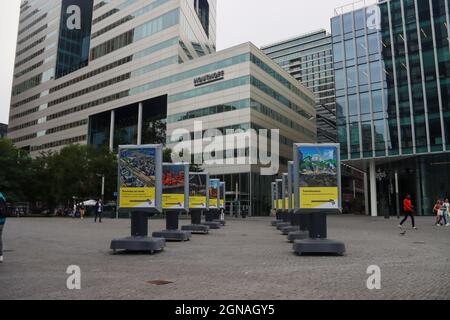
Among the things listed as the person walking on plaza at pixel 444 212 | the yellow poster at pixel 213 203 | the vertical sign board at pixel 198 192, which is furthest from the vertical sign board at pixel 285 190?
the person walking on plaza at pixel 444 212

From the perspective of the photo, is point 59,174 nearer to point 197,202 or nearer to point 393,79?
point 197,202

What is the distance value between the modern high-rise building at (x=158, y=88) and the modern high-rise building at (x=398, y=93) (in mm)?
14183

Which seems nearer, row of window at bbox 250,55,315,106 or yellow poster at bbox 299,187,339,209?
yellow poster at bbox 299,187,339,209

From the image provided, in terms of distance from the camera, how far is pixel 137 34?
72500mm

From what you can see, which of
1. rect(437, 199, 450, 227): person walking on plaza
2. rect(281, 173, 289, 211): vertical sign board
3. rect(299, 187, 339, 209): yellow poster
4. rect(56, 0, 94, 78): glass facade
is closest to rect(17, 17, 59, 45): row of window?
rect(56, 0, 94, 78): glass facade

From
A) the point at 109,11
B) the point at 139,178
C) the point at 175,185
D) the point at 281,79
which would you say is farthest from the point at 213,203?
the point at 109,11

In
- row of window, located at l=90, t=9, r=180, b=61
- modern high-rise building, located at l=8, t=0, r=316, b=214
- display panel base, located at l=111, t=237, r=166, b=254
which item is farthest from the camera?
row of window, located at l=90, t=9, r=180, b=61

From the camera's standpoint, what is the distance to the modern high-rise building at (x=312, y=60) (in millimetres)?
136000

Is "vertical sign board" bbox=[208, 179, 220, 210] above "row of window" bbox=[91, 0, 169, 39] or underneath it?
underneath

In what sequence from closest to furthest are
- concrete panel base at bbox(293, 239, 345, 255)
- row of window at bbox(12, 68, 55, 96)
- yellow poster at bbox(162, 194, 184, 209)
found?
concrete panel base at bbox(293, 239, 345, 255) → yellow poster at bbox(162, 194, 184, 209) → row of window at bbox(12, 68, 55, 96)

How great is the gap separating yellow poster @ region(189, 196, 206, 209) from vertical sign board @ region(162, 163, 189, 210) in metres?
4.79

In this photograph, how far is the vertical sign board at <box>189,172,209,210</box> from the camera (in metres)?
21.4

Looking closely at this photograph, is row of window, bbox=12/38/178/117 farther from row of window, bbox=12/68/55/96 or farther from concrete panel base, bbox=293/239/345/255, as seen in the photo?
concrete panel base, bbox=293/239/345/255
